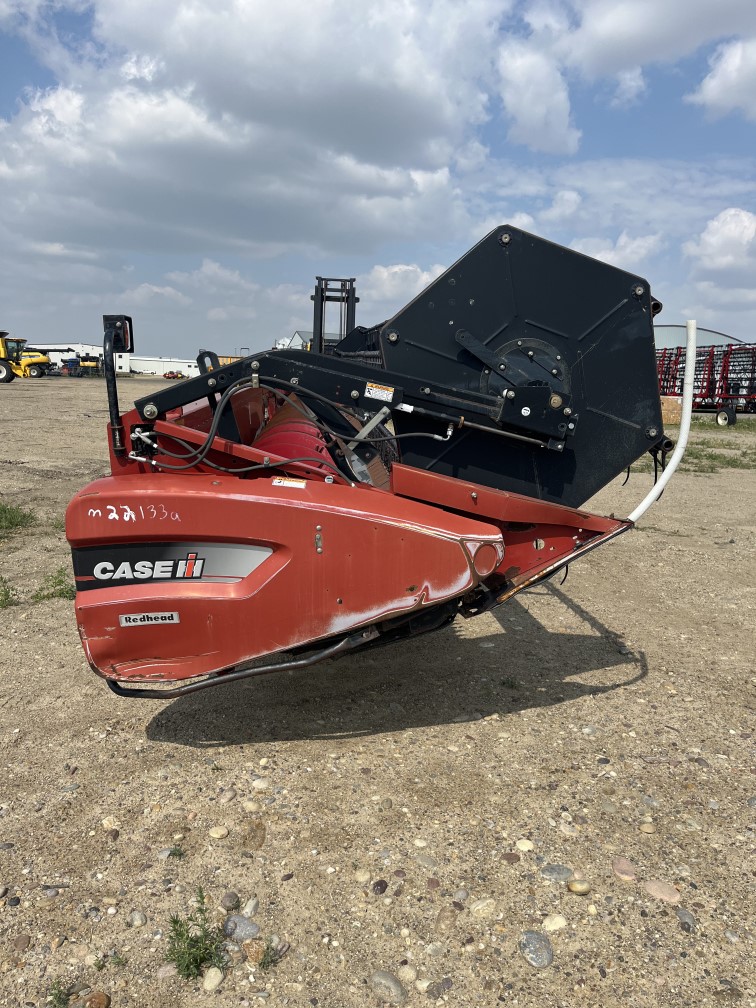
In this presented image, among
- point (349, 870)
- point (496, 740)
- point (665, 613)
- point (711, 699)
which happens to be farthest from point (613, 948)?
point (665, 613)

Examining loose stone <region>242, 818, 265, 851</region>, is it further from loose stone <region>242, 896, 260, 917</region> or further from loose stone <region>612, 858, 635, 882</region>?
loose stone <region>612, 858, 635, 882</region>

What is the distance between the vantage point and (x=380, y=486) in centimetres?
366

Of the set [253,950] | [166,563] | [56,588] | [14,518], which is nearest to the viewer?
[253,950]

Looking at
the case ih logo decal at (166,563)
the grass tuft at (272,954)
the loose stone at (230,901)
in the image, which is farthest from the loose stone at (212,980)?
the case ih logo decal at (166,563)

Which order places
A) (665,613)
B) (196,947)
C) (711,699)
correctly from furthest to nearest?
(665,613)
(711,699)
(196,947)

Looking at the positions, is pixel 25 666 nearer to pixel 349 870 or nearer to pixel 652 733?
pixel 349 870

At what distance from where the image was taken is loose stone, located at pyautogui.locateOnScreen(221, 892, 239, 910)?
91.6 inches

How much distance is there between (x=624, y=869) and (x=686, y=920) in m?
0.26

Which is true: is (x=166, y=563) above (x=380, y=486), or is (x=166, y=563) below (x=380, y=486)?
below

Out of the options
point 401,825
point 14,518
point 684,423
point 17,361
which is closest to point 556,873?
point 401,825

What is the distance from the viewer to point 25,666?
4.09m

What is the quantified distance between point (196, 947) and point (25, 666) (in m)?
2.51

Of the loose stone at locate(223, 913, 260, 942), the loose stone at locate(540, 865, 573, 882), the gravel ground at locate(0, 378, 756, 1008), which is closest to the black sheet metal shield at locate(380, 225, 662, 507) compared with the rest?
the gravel ground at locate(0, 378, 756, 1008)

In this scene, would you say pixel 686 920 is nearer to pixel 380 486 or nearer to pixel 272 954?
pixel 272 954
